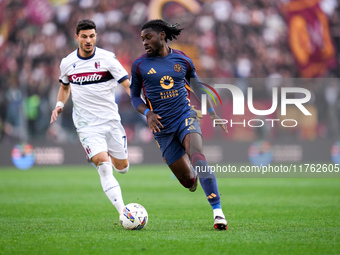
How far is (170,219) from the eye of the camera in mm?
8234

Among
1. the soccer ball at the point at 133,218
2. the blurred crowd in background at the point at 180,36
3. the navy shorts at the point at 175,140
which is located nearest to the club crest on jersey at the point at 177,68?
the navy shorts at the point at 175,140

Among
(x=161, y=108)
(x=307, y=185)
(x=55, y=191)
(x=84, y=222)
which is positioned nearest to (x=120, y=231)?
(x=84, y=222)

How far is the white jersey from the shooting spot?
798 cm

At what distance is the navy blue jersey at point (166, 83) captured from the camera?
7230 millimetres

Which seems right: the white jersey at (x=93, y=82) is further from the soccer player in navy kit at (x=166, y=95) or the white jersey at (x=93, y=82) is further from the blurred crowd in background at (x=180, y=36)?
the blurred crowd in background at (x=180, y=36)

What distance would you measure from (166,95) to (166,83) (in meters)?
0.15

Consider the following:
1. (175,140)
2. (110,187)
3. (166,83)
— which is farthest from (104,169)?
(166,83)

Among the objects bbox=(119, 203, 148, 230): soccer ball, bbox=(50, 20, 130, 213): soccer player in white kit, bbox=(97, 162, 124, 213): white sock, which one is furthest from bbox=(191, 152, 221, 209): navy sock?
bbox=(50, 20, 130, 213): soccer player in white kit

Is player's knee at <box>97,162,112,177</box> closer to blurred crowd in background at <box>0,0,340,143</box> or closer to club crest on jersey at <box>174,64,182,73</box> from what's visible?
club crest on jersey at <box>174,64,182,73</box>

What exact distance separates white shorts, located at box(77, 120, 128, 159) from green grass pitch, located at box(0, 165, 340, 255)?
3.16 ft

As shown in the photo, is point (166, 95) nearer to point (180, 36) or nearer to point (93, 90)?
point (93, 90)

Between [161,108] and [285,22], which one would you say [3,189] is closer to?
[161,108]

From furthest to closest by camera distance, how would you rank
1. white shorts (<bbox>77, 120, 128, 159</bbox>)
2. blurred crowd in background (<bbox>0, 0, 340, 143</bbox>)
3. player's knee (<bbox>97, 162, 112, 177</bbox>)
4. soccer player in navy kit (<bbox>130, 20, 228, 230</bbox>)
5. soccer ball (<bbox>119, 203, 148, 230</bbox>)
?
blurred crowd in background (<bbox>0, 0, 340, 143</bbox>) → white shorts (<bbox>77, 120, 128, 159</bbox>) → player's knee (<bbox>97, 162, 112, 177</bbox>) → soccer player in navy kit (<bbox>130, 20, 228, 230</bbox>) → soccer ball (<bbox>119, 203, 148, 230</bbox>)

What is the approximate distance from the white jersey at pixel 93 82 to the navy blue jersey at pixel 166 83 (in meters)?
0.73
